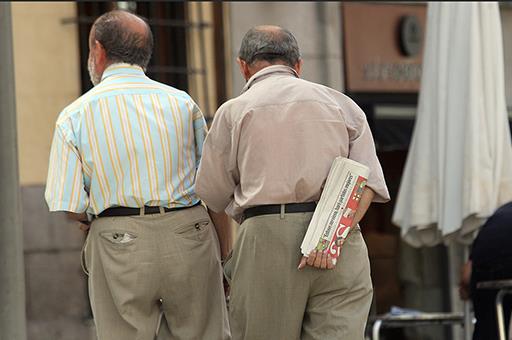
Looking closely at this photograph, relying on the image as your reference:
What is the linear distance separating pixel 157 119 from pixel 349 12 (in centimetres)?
609

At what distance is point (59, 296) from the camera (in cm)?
1027

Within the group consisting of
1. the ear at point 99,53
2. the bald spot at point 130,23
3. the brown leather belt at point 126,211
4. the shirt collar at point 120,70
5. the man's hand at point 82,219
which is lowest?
the man's hand at point 82,219

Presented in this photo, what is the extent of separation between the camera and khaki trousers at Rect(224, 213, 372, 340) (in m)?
5.25

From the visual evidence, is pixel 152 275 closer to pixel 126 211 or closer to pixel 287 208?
pixel 126 211

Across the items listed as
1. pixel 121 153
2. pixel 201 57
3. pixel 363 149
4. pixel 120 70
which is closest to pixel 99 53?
pixel 120 70

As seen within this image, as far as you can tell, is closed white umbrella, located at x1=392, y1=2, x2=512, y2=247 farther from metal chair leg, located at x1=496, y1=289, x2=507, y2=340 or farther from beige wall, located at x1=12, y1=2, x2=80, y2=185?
beige wall, located at x1=12, y1=2, x2=80, y2=185

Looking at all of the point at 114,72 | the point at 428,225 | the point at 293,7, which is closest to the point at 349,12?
the point at 293,7

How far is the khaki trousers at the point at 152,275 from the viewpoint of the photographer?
541 cm

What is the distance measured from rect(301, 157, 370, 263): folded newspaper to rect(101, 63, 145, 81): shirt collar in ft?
3.43

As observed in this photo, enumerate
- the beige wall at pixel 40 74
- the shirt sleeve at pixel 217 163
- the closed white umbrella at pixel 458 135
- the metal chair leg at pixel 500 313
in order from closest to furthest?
1. the shirt sleeve at pixel 217 163
2. the metal chair leg at pixel 500 313
3. the closed white umbrella at pixel 458 135
4. the beige wall at pixel 40 74

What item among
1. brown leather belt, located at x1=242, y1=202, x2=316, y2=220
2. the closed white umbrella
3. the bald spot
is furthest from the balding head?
the closed white umbrella

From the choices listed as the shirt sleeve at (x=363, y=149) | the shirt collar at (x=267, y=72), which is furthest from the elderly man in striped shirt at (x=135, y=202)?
the shirt sleeve at (x=363, y=149)

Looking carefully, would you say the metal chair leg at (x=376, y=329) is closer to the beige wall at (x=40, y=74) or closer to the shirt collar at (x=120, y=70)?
the shirt collar at (x=120, y=70)

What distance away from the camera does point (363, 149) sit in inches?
212
